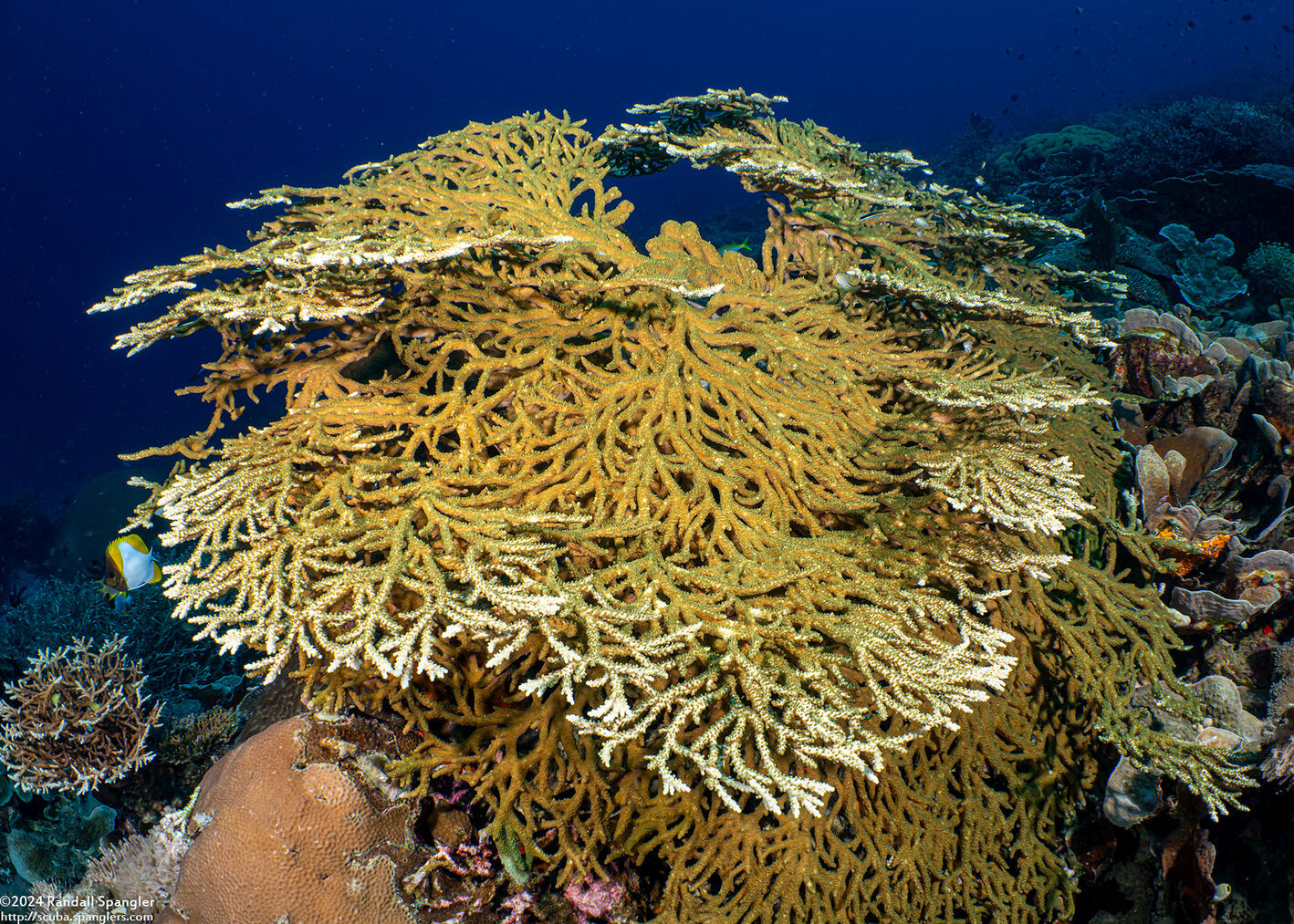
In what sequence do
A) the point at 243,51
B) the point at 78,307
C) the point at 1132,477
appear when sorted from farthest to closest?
the point at 243,51 → the point at 78,307 → the point at 1132,477

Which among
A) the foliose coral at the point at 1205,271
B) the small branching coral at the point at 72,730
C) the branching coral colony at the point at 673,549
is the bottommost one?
the small branching coral at the point at 72,730

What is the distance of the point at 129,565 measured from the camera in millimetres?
4754

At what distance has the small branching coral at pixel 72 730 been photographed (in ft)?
13.5

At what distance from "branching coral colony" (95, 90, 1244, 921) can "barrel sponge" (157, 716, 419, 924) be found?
0.80 ft

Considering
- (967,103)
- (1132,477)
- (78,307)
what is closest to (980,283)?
(1132,477)

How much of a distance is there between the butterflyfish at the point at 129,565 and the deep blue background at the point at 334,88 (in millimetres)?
34858

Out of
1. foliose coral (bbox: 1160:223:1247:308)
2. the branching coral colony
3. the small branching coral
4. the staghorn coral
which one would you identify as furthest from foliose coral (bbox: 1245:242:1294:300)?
the small branching coral

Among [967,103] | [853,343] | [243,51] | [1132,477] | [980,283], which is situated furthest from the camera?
[243,51]

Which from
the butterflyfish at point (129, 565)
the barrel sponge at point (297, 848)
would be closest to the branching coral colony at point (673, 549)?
the barrel sponge at point (297, 848)

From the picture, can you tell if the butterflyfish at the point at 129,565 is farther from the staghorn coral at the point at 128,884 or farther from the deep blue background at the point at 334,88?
the deep blue background at the point at 334,88

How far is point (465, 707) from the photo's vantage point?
238 cm

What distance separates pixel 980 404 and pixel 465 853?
2.90m

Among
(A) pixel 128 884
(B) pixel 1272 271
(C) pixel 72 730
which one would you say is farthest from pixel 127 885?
(B) pixel 1272 271

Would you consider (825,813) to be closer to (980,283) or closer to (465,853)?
(465,853)
